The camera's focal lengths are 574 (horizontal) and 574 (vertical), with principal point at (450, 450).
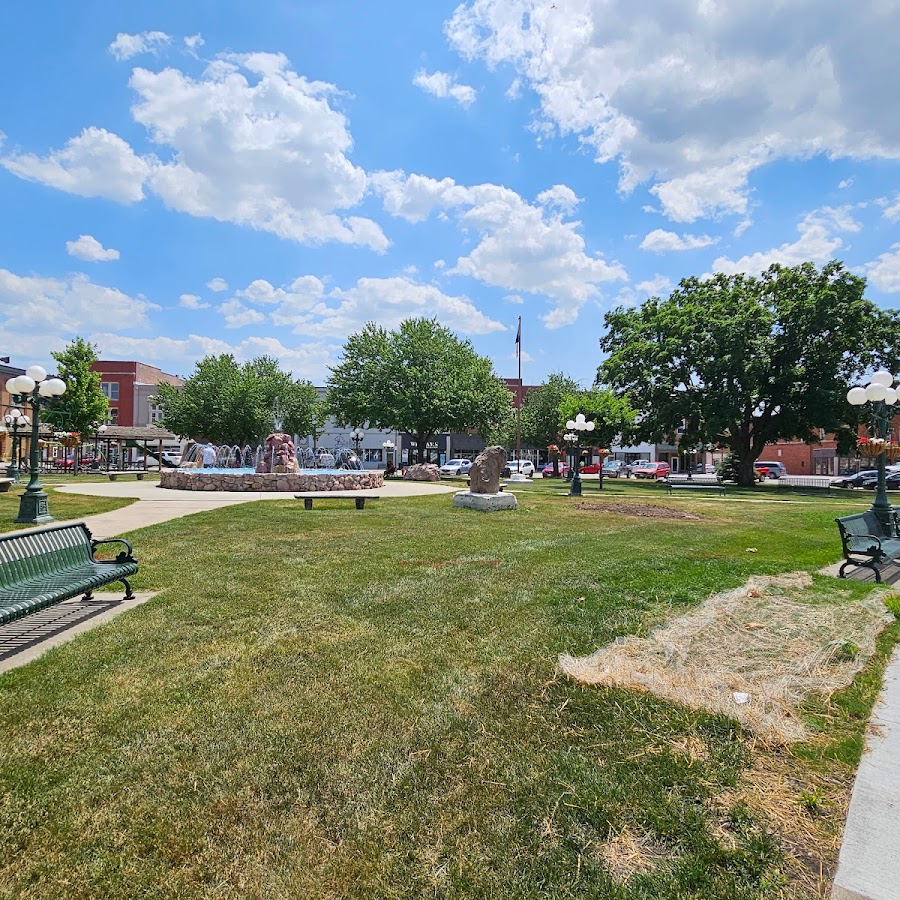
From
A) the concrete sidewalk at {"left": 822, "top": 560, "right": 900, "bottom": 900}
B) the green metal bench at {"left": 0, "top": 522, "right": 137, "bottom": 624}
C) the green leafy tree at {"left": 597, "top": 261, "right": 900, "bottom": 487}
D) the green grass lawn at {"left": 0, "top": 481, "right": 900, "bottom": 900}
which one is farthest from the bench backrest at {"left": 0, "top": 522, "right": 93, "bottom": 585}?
the green leafy tree at {"left": 597, "top": 261, "right": 900, "bottom": 487}

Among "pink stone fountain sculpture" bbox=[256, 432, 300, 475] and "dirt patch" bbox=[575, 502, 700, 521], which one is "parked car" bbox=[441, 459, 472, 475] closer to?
"pink stone fountain sculpture" bbox=[256, 432, 300, 475]

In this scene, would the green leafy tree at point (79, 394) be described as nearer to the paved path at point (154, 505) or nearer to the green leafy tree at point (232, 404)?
the green leafy tree at point (232, 404)

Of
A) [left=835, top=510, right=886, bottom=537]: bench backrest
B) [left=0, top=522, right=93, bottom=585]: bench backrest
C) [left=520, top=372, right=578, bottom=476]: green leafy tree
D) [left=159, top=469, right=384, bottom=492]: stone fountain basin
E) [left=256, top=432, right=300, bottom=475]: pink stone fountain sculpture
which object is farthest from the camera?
[left=520, top=372, right=578, bottom=476]: green leafy tree

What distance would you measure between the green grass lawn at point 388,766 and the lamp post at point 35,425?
31.5ft

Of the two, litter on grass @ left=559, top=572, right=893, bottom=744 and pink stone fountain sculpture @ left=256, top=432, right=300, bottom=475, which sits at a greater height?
pink stone fountain sculpture @ left=256, top=432, right=300, bottom=475

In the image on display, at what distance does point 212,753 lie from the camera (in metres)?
3.12

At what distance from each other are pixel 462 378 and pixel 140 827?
42070 millimetres

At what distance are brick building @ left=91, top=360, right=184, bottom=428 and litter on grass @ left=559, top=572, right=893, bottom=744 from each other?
76791 mm

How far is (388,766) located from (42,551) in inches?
192

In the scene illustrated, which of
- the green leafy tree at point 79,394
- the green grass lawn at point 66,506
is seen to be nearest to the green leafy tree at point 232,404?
the green leafy tree at point 79,394

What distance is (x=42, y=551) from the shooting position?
5.91 meters

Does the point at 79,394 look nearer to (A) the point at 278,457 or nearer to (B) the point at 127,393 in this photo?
(A) the point at 278,457

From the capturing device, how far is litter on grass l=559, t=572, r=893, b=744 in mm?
3801

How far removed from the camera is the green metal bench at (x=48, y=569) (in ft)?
16.4
